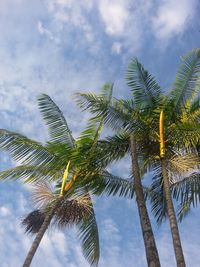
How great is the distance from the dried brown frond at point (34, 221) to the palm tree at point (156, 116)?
336 cm

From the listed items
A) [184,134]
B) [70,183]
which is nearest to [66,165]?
[70,183]

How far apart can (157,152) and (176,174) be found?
38.6 inches

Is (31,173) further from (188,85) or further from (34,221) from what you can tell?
(188,85)

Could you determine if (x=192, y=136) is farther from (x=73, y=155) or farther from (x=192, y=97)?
(x=73, y=155)

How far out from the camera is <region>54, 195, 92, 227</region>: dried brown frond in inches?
523

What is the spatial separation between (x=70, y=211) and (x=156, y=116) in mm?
4469

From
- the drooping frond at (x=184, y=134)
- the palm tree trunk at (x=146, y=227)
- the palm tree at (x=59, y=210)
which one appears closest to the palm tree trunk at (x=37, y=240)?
the palm tree at (x=59, y=210)

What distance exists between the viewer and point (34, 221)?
45.1ft

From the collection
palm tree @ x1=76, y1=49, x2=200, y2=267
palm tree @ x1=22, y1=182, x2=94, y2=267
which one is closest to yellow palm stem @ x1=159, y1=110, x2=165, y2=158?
palm tree @ x1=76, y1=49, x2=200, y2=267

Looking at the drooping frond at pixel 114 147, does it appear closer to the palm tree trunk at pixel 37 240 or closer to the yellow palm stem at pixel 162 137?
the yellow palm stem at pixel 162 137

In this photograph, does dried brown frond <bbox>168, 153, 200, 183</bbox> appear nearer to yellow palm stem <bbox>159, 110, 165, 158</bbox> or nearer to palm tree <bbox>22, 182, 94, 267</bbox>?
yellow palm stem <bbox>159, 110, 165, 158</bbox>

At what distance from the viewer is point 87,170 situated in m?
14.2

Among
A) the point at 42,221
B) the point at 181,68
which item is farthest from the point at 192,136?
the point at 42,221

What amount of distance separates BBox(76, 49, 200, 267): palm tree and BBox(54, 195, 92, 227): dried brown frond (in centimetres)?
200
